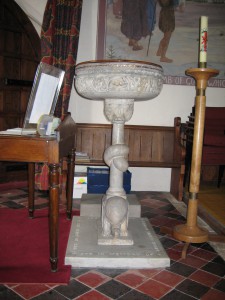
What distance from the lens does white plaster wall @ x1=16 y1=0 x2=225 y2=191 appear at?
3701 mm

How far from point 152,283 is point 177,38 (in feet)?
9.37

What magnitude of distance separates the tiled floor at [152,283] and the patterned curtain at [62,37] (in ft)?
6.24

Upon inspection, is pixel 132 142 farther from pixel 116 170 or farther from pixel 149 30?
pixel 116 170

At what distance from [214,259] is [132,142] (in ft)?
6.18

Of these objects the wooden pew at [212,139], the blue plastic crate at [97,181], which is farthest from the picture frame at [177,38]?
the blue plastic crate at [97,181]

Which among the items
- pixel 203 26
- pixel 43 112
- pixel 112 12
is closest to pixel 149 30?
pixel 112 12

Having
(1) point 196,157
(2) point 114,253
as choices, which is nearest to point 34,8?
(1) point 196,157

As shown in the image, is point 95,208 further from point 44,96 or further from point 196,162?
point 44,96

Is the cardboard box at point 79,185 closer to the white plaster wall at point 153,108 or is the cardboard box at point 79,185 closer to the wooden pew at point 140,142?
the wooden pew at point 140,142

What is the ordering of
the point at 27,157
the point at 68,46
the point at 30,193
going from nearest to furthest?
1. the point at 27,157
2. the point at 30,193
3. the point at 68,46

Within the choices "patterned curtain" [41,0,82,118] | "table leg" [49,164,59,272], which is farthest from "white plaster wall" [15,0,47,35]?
"table leg" [49,164,59,272]

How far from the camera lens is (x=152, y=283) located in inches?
70.4

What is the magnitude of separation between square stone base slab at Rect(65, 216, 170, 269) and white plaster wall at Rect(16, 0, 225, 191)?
1.64 m

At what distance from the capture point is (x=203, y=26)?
2.07m
